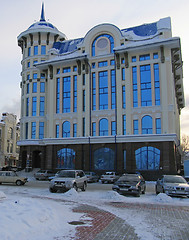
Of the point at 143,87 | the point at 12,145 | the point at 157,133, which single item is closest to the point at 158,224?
the point at 157,133

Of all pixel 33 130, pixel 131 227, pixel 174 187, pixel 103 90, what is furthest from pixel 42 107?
pixel 131 227

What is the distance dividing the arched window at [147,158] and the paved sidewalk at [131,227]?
23.2 m

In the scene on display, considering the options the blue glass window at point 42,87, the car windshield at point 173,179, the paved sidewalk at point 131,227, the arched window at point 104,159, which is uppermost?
the blue glass window at point 42,87

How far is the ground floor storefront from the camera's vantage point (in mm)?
34031

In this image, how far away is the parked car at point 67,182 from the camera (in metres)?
17.5

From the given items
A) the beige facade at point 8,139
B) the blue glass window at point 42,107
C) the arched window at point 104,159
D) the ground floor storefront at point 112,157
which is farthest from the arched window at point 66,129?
the beige facade at point 8,139

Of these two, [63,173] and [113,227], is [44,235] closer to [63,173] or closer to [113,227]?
[113,227]

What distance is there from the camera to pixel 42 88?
44406 millimetres

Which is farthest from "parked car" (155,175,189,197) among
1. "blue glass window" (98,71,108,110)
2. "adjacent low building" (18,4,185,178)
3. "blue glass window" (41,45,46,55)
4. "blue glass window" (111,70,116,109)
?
"blue glass window" (41,45,46,55)

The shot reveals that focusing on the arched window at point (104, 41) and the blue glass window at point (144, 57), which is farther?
the arched window at point (104, 41)

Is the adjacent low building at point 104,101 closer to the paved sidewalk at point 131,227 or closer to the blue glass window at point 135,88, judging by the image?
the blue glass window at point 135,88

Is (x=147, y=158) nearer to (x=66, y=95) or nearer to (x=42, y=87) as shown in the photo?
(x=66, y=95)

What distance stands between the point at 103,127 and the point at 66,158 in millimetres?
7161

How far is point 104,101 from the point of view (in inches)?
1537
